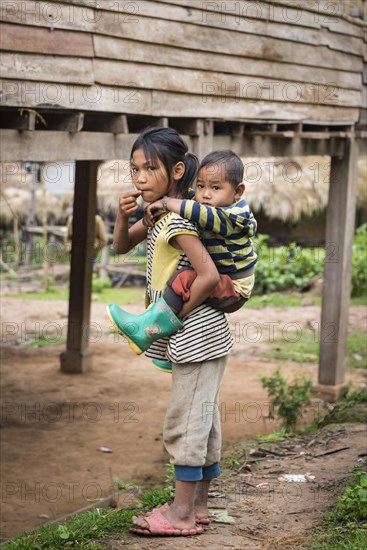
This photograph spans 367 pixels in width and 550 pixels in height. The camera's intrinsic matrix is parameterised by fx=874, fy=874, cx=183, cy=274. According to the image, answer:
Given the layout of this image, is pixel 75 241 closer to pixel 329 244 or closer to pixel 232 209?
pixel 329 244

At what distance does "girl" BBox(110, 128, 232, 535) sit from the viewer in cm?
403

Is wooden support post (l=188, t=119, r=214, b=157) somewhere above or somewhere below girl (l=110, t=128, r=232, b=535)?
above

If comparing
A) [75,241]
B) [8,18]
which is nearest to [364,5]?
[75,241]

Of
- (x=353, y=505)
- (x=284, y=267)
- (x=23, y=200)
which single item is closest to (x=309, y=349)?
(x=284, y=267)

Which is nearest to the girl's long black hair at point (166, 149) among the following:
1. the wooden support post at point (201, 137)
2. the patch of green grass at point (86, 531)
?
the patch of green grass at point (86, 531)

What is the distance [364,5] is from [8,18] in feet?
19.0

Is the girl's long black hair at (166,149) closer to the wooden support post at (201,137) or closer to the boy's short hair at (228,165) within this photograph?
the boy's short hair at (228,165)

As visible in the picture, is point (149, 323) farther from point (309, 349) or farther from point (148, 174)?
point (309, 349)

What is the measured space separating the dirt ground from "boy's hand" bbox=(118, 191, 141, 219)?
5.26ft

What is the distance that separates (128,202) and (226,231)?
47 cm

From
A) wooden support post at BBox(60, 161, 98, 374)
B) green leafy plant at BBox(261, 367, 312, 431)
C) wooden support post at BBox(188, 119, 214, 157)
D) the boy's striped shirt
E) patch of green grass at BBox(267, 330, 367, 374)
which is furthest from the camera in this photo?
patch of green grass at BBox(267, 330, 367, 374)

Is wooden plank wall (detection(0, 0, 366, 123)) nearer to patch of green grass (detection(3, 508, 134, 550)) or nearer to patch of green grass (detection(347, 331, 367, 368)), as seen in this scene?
patch of green grass (detection(3, 508, 134, 550))

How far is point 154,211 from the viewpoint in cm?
411

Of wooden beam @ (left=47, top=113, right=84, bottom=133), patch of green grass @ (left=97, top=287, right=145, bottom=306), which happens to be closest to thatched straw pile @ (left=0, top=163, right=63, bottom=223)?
patch of green grass @ (left=97, top=287, right=145, bottom=306)
